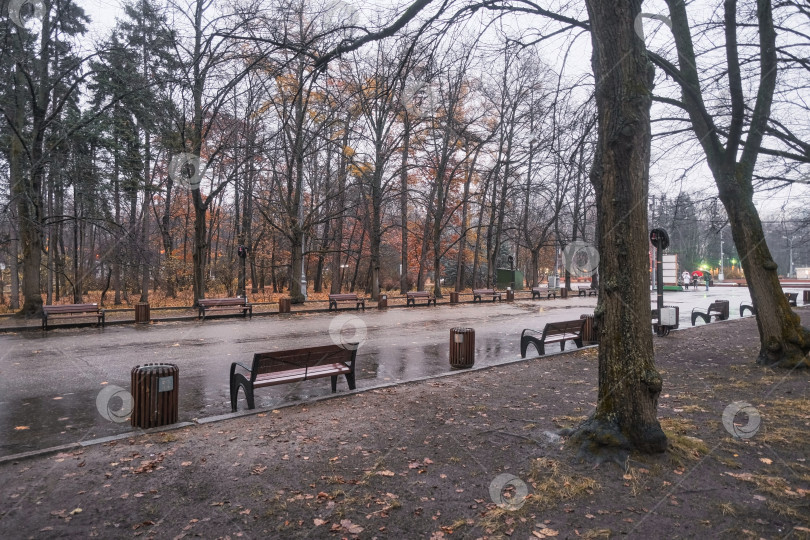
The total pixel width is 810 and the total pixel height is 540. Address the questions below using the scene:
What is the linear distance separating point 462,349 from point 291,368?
354cm

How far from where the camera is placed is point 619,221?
448 centimetres

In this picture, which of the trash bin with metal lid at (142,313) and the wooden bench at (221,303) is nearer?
the trash bin with metal lid at (142,313)

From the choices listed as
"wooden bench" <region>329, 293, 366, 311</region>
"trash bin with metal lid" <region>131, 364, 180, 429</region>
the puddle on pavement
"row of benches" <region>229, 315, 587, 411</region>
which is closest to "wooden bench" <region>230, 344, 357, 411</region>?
"row of benches" <region>229, 315, 587, 411</region>

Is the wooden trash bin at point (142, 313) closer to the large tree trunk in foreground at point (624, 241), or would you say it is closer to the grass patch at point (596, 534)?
the large tree trunk in foreground at point (624, 241)

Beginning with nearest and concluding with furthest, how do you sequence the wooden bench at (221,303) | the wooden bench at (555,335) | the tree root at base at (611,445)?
the tree root at base at (611,445)
the wooden bench at (555,335)
the wooden bench at (221,303)

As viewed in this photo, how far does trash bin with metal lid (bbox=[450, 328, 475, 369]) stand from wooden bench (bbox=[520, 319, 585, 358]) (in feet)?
5.48

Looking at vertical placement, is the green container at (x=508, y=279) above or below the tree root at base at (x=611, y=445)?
above

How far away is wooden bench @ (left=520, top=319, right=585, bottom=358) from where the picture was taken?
10.2m

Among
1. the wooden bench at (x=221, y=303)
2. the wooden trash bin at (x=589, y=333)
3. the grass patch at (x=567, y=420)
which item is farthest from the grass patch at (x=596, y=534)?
the wooden bench at (x=221, y=303)

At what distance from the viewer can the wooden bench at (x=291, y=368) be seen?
6.29 m

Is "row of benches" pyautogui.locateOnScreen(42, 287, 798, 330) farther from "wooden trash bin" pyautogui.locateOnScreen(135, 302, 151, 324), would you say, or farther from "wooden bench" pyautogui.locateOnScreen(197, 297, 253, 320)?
"wooden trash bin" pyautogui.locateOnScreen(135, 302, 151, 324)

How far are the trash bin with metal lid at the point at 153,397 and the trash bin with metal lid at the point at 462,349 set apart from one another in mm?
5045

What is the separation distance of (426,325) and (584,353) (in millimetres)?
6722

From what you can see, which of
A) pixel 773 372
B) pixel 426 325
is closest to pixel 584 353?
pixel 773 372
